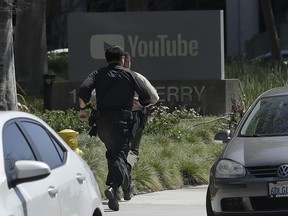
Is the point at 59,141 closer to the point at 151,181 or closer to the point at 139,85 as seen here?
the point at 139,85

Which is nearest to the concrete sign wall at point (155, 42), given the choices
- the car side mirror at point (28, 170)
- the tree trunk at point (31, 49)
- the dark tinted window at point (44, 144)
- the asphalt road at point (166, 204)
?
the tree trunk at point (31, 49)

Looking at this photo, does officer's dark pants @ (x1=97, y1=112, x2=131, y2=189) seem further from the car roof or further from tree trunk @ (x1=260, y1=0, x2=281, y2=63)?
tree trunk @ (x1=260, y1=0, x2=281, y2=63)

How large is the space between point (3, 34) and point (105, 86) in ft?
11.0

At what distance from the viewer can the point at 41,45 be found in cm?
2550

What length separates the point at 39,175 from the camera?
6.16m

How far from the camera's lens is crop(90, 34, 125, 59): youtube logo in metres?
20.4

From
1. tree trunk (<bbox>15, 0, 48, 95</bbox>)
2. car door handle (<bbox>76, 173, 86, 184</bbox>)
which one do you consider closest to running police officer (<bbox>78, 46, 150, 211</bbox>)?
car door handle (<bbox>76, 173, 86, 184</bbox>)

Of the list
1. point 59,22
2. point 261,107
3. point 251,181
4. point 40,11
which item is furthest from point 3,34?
point 59,22

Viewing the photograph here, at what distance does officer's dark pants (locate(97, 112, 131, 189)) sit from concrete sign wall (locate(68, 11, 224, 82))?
29.9 feet

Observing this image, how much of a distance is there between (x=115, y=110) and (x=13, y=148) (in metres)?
4.94

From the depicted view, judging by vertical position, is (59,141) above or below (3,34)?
below

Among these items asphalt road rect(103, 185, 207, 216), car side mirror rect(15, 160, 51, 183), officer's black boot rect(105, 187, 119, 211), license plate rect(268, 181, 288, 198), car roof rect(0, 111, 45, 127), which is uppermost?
car roof rect(0, 111, 45, 127)

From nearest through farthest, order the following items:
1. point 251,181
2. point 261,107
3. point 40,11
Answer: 1. point 251,181
2. point 261,107
3. point 40,11

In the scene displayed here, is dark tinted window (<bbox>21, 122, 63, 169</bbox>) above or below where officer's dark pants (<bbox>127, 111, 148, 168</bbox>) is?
above
